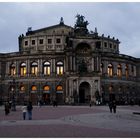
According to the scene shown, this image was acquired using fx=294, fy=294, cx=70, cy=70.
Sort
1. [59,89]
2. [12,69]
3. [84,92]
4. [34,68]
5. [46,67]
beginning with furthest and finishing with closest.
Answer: [12,69] → [34,68] → [46,67] → [59,89] → [84,92]

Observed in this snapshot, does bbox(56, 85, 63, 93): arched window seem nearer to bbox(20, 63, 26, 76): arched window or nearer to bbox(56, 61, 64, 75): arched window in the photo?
bbox(56, 61, 64, 75): arched window

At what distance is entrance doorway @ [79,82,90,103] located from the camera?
247ft

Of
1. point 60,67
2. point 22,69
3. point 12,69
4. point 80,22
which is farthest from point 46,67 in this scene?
point 80,22

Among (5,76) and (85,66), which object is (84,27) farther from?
(5,76)

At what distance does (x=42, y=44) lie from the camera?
85.4 m

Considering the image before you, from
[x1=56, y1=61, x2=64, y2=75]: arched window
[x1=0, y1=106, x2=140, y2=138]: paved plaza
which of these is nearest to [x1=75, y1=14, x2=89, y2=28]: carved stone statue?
[x1=56, y1=61, x2=64, y2=75]: arched window

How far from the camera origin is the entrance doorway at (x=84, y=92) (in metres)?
75.2

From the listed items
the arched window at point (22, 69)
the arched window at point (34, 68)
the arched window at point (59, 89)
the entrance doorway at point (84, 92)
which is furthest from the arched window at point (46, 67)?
the entrance doorway at point (84, 92)

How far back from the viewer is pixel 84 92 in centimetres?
7606

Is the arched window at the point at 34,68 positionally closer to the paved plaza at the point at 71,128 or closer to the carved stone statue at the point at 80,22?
the carved stone statue at the point at 80,22

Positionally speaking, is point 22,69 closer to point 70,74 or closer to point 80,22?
point 70,74

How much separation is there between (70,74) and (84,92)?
651 cm

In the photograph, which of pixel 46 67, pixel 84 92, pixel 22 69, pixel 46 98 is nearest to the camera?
pixel 84 92

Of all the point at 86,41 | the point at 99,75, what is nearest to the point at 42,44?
the point at 86,41
